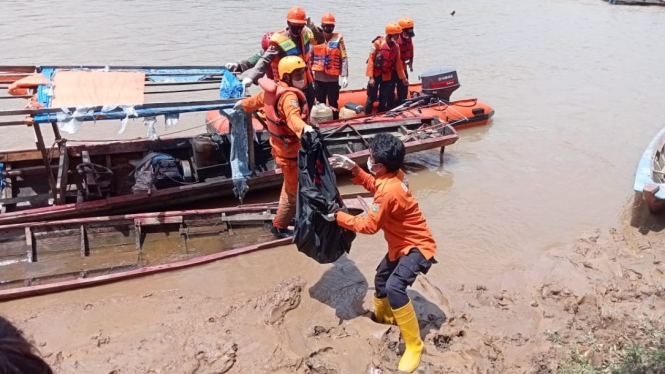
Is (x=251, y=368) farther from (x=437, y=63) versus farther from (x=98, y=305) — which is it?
(x=437, y=63)

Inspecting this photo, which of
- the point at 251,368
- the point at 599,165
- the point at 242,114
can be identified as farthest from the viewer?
the point at 599,165

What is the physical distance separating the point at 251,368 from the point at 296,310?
875 mm

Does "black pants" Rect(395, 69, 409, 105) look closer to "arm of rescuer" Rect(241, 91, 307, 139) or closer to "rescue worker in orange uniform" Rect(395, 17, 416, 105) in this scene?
"rescue worker in orange uniform" Rect(395, 17, 416, 105)

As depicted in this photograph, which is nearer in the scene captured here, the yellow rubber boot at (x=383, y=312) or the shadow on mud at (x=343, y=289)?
the yellow rubber boot at (x=383, y=312)

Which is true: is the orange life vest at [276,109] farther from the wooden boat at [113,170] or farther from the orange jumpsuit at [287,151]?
the wooden boat at [113,170]

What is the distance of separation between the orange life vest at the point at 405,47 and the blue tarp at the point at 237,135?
13.3 feet

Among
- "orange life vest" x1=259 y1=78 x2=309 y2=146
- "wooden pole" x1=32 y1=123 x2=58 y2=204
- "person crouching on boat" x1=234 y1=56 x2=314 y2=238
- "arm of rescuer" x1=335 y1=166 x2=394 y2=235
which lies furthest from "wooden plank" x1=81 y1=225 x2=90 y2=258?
"arm of rescuer" x1=335 y1=166 x2=394 y2=235

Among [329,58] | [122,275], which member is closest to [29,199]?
[122,275]

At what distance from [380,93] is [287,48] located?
3.41 metres

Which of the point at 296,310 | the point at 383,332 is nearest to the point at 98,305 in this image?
the point at 296,310

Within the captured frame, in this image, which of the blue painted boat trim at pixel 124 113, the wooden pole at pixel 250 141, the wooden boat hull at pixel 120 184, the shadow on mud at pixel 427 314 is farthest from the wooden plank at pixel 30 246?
the shadow on mud at pixel 427 314

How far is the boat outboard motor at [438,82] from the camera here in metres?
10.4

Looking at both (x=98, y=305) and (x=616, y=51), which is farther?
(x=616, y=51)

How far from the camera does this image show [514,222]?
7.52 m
